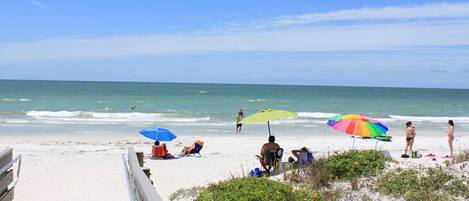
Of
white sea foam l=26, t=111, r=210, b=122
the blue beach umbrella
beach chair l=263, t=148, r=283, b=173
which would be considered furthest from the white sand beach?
white sea foam l=26, t=111, r=210, b=122

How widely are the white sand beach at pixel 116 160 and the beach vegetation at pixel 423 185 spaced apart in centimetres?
209

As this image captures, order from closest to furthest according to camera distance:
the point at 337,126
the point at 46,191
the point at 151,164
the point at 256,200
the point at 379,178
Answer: the point at 256,200 < the point at 379,178 < the point at 46,191 < the point at 337,126 < the point at 151,164

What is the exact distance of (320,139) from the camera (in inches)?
914

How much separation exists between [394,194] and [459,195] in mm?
1015

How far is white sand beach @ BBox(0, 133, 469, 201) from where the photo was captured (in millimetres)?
10820

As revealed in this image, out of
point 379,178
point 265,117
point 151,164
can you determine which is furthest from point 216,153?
point 379,178

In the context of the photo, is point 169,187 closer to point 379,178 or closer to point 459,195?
point 379,178

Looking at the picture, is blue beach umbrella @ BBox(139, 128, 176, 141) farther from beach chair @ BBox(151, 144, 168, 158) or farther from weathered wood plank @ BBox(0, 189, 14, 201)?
weathered wood plank @ BBox(0, 189, 14, 201)

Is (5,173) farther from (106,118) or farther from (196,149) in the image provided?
(106,118)

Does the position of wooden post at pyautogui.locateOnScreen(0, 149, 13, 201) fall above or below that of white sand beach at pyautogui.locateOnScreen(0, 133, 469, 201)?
above

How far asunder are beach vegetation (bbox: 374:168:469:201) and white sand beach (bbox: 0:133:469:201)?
209cm

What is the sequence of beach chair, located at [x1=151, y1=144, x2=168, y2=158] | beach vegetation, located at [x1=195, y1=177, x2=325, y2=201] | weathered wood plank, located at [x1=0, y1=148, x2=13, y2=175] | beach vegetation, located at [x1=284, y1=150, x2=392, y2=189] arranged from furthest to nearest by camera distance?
beach chair, located at [x1=151, y1=144, x2=168, y2=158] → beach vegetation, located at [x1=284, y1=150, x2=392, y2=189] → beach vegetation, located at [x1=195, y1=177, x2=325, y2=201] → weathered wood plank, located at [x1=0, y1=148, x2=13, y2=175]

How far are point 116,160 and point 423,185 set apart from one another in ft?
32.3

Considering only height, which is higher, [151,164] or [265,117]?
[265,117]
